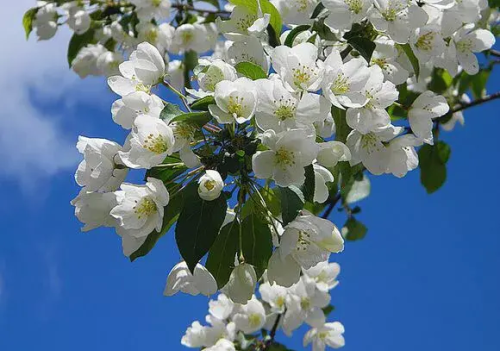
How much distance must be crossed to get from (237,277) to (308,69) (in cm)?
54

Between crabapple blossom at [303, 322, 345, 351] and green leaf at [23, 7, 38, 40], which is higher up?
green leaf at [23, 7, 38, 40]

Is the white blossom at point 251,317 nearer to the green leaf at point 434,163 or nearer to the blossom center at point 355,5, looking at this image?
the green leaf at point 434,163

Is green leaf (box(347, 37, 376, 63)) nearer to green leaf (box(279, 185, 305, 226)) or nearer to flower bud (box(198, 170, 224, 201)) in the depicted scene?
green leaf (box(279, 185, 305, 226))

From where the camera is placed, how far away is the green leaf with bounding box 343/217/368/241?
3853 mm

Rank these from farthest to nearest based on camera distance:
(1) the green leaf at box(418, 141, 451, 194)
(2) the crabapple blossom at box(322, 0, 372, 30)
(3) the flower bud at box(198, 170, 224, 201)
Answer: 1. (1) the green leaf at box(418, 141, 451, 194)
2. (2) the crabapple blossom at box(322, 0, 372, 30)
3. (3) the flower bud at box(198, 170, 224, 201)

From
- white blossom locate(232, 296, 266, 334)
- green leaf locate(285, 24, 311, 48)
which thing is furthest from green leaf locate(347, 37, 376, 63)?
white blossom locate(232, 296, 266, 334)

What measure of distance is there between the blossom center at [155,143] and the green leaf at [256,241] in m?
0.31

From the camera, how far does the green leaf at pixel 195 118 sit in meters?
1.53

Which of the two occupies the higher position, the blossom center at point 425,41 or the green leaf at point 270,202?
the blossom center at point 425,41

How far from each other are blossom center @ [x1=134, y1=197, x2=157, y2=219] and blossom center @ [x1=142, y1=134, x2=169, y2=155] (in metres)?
0.11

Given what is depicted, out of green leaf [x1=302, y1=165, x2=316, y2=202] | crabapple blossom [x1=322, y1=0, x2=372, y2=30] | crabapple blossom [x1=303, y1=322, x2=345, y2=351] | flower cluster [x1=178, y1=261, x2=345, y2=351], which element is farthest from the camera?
crabapple blossom [x1=303, y1=322, x2=345, y2=351]

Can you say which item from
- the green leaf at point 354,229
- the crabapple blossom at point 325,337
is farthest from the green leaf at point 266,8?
the green leaf at point 354,229

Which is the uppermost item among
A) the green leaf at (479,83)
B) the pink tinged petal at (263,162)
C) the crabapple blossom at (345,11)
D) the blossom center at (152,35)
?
the crabapple blossom at (345,11)

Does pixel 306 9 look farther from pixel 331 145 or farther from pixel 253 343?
pixel 253 343
